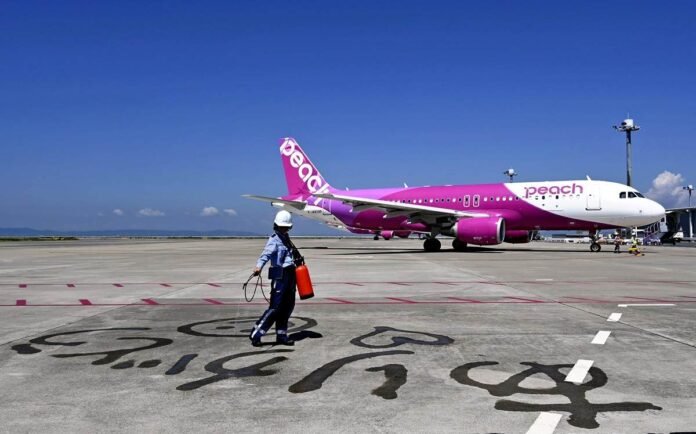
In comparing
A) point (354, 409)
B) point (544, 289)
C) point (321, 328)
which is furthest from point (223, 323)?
point (544, 289)

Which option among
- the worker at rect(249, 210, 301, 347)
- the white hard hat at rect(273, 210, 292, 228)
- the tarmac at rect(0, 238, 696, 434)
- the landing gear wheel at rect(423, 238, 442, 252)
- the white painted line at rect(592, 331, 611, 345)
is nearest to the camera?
the tarmac at rect(0, 238, 696, 434)

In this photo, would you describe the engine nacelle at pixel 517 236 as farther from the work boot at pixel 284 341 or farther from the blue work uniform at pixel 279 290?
the work boot at pixel 284 341

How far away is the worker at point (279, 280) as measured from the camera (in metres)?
7.16

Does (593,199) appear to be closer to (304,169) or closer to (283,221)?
(304,169)

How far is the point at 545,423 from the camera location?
13.6 ft

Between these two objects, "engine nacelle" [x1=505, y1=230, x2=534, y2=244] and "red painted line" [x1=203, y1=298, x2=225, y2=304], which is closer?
"red painted line" [x1=203, y1=298, x2=225, y2=304]

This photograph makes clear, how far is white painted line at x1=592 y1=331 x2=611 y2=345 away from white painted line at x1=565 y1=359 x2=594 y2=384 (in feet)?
3.73

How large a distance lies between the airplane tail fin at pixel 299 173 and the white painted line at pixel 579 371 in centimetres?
3789

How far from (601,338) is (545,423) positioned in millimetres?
3634

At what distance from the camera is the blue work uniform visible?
23.5ft

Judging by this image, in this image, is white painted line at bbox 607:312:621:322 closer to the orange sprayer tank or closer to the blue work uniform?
the orange sprayer tank

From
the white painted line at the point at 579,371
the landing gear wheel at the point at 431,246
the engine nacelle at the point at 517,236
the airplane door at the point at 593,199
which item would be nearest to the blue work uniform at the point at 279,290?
the white painted line at the point at 579,371

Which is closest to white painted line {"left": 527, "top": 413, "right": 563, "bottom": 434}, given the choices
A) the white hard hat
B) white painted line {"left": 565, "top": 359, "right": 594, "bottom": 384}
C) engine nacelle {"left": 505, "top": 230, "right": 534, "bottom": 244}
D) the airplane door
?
white painted line {"left": 565, "top": 359, "right": 594, "bottom": 384}

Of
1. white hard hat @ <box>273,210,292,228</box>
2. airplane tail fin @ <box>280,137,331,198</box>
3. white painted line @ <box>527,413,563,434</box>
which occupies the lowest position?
white painted line @ <box>527,413,563,434</box>
